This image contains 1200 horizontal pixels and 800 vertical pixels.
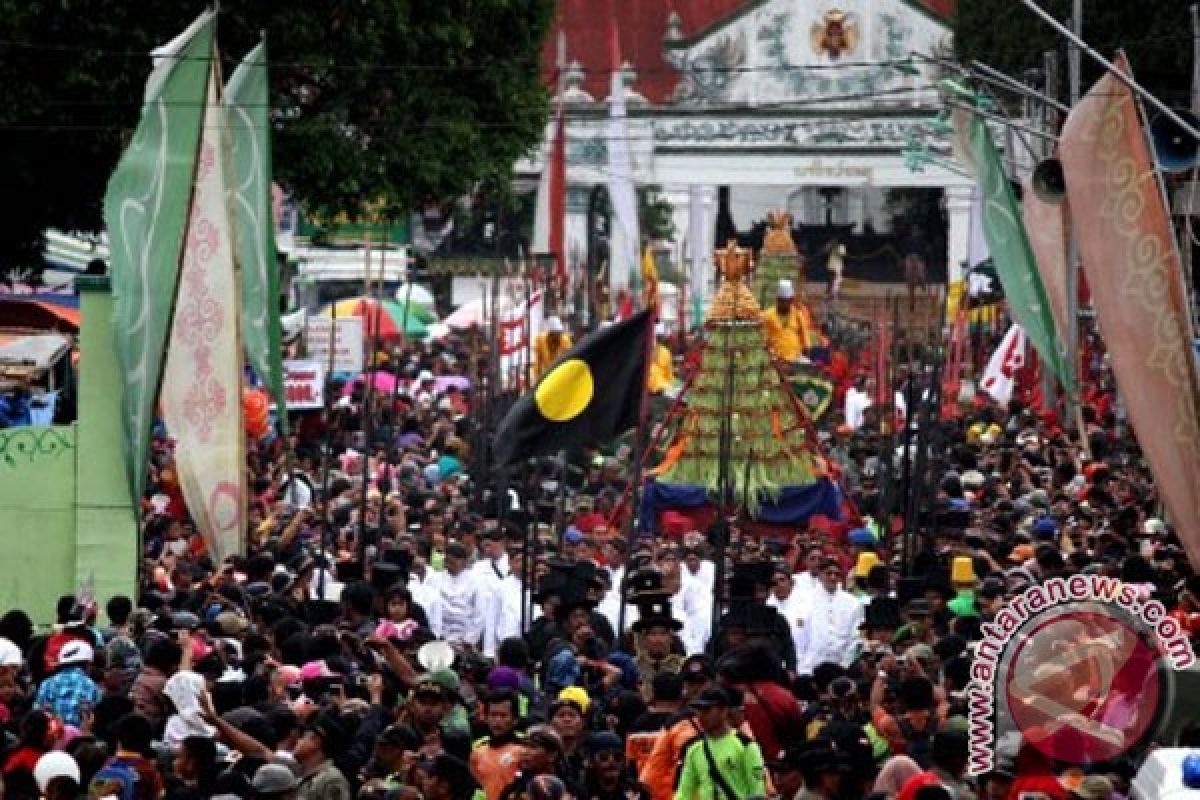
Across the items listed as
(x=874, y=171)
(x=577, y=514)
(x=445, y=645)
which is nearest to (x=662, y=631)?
(x=445, y=645)

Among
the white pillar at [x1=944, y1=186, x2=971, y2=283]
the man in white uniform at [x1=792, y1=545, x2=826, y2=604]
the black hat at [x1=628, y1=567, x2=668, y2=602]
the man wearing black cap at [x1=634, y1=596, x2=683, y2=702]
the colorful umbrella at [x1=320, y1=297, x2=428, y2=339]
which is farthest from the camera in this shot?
the white pillar at [x1=944, y1=186, x2=971, y2=283]

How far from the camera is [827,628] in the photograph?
20.2m

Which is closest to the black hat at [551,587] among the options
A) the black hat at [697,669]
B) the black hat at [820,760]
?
the black hat at [697,669]

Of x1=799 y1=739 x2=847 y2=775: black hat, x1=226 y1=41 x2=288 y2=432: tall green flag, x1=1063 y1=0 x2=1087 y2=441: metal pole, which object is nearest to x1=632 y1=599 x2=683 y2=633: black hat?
x1=799 y1=739 x2=847 y2=775: black hat

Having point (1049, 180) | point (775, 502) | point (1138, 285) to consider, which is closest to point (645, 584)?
point (1138, 285)

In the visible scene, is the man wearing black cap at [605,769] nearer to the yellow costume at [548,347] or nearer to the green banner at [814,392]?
the yellow costume at [548,347]

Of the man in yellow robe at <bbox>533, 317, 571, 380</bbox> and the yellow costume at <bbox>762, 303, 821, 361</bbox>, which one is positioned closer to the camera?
the man in yellow robe at <bbox>533, 317, 571, 380</bbox>

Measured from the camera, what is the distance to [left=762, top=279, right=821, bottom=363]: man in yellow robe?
1528 inches

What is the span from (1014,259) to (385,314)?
726 inches

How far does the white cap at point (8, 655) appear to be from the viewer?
16719mm

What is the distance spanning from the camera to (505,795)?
13.4 metres

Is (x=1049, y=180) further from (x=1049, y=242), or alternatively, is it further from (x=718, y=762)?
(x=718, y=762)

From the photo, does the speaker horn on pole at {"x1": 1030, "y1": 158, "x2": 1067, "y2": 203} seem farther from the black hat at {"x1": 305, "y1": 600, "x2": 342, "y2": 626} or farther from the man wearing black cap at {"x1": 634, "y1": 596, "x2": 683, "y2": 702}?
the man wearing black cap at {"x1": 634, "y1": 596, "x2": 683, "y2": 702}

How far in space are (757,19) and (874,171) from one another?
214 inches
